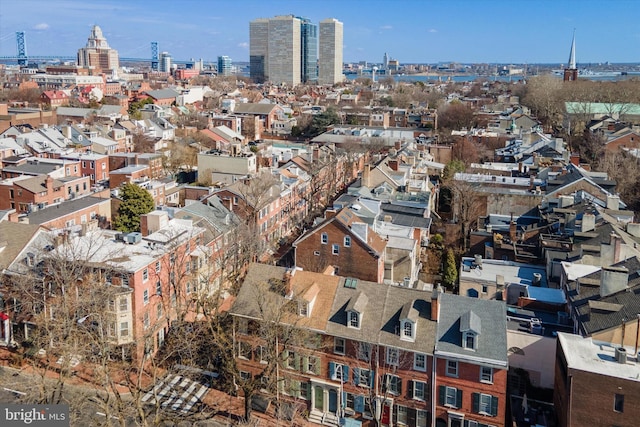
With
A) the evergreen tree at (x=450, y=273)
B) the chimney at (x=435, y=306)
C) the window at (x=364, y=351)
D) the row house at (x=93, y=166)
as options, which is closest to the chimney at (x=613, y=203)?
the evergreen tree at (x=450, y=273)

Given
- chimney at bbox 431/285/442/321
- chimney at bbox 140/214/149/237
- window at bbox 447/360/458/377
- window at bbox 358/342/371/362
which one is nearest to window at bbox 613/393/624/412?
window at bbox 447/360/458/377

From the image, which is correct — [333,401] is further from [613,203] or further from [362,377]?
[613,203]

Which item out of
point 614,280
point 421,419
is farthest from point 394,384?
point 614,280

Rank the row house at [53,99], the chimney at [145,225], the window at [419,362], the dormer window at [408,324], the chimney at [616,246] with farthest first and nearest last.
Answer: the row house at [53,99]
the chimney at [145,225]
the chimney at [616,246]
the dormer window at [408,324]
the window at [419,362]

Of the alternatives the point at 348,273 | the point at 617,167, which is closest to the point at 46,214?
the point at 348,273

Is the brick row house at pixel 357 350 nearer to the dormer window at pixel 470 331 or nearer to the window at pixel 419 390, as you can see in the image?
the window at pixel 419 390

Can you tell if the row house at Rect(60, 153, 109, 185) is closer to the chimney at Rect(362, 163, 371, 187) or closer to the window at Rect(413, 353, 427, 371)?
the chimney at Rect(362, 163, 371, 187)

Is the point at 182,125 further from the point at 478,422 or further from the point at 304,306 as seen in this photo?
the point at 478,422
